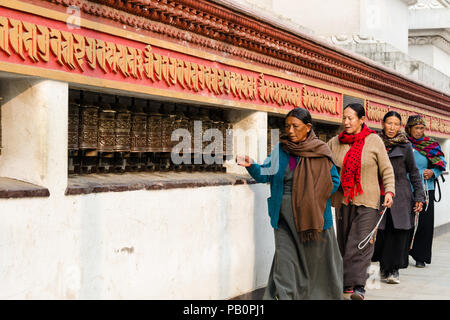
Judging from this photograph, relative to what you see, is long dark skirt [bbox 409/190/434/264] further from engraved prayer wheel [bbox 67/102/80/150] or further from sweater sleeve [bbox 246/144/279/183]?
engraved prayer wheel [bbox 67/102/80/150]

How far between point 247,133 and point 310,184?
4.49ft

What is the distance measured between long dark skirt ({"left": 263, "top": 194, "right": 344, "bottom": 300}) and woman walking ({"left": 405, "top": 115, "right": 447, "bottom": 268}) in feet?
11.3

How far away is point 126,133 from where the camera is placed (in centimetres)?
512

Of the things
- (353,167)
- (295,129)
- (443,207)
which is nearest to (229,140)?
(353,167)

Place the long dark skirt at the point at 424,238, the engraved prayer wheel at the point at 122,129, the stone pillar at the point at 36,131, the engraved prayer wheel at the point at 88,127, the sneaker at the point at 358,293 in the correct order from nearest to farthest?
the stone pillar at the point at 36,131 < the engraved prayer wheel at the point at 88,127 < the engraved prayer wheel at the point at 122,129 < the sneaker at the point at 358,293 < the long dark skirt at the point at 424,238

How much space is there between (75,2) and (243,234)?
2.48 m

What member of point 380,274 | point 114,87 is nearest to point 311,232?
point 114,87

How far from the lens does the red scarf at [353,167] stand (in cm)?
612

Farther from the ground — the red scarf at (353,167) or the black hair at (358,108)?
the black hair at (358,108)

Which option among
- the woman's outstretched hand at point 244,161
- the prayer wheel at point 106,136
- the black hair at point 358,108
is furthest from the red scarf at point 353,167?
the prayer wheel at point 106,136

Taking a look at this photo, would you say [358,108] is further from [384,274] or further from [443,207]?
[443,207]

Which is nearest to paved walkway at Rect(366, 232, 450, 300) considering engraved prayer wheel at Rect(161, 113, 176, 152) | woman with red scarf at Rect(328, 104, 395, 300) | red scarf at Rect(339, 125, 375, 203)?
woman with red scarf at Rect(328, 104, 395, 300)

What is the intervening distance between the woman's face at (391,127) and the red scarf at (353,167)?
1.01m

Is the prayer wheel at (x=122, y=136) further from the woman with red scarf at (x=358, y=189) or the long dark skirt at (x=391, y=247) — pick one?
the long dark skirt at (x=391, y=247)
